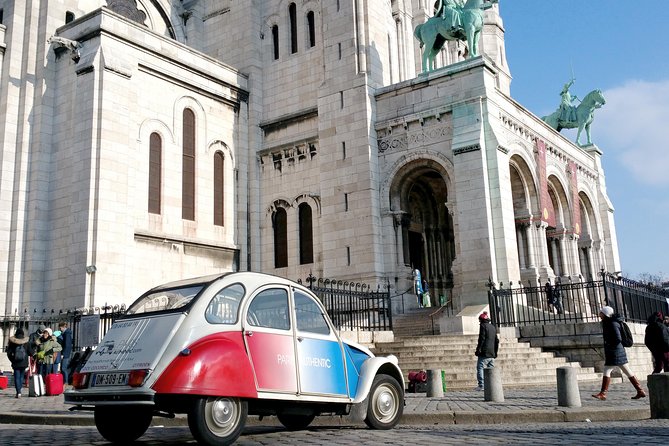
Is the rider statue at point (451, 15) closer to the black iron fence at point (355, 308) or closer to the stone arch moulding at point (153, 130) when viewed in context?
the black iron fence at point (355, 308)

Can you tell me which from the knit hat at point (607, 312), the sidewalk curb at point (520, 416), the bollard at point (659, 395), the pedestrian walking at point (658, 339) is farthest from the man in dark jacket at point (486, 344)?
the bollard at point (659, 395)

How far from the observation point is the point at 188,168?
25.3 metres

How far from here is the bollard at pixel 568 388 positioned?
10.1 metres

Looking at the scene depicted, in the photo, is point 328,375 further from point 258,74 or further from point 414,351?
point 258,74

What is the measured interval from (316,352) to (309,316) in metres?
0.48

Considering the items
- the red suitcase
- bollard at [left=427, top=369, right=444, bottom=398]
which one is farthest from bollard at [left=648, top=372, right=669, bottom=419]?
the red suitcase

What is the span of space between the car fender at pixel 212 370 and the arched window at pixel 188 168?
18.2m

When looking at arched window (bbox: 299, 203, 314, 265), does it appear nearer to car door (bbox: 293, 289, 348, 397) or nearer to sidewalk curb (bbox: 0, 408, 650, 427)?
sidewalk curb (bbox: 0, 408, 650, 427)

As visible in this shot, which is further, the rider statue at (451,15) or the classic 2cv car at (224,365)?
the rider statue at (451,15)

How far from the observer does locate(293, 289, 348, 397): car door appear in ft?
26.0

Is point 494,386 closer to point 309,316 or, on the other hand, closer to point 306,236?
point 309,316

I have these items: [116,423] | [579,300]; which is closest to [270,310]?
[116,423]

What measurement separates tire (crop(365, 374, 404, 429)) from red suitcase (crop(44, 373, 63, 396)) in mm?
9293

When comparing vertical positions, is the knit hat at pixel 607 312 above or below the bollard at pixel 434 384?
above
